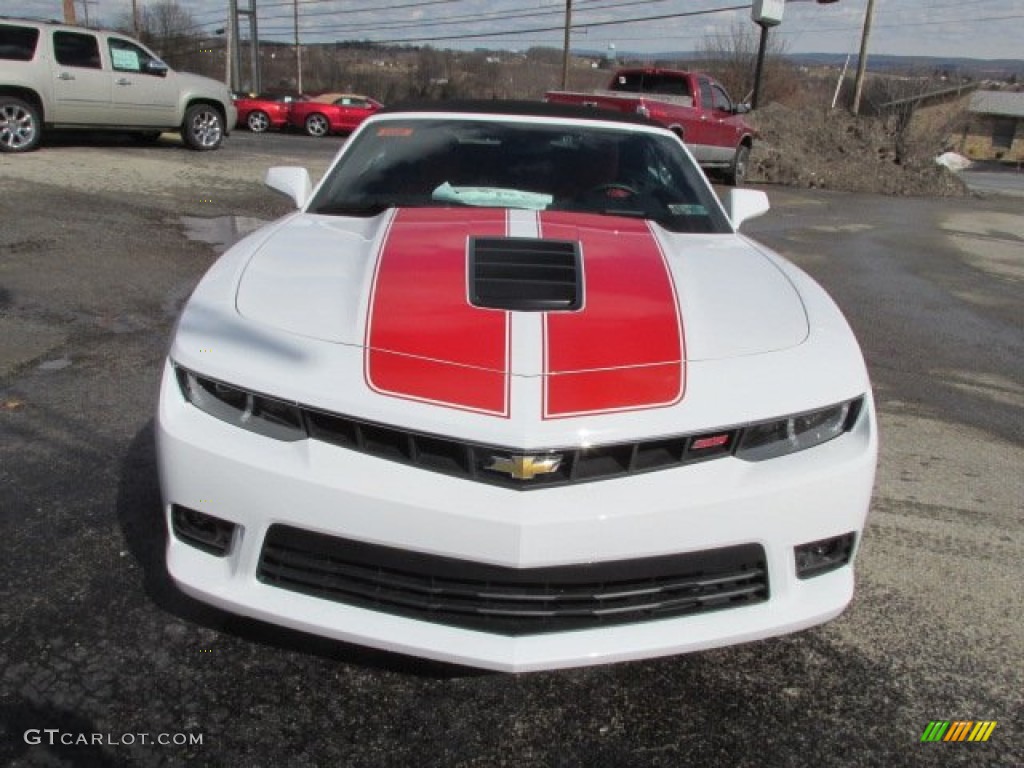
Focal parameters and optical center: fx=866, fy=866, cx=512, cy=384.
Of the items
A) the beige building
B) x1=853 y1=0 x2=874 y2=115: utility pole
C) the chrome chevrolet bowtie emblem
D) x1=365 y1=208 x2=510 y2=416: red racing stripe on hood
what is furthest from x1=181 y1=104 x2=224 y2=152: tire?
the beige building

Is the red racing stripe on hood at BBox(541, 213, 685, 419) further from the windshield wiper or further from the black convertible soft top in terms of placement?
the black convertible soft top

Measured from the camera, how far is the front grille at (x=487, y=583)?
1.99 m

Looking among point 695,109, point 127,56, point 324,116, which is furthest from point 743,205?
point 324,116

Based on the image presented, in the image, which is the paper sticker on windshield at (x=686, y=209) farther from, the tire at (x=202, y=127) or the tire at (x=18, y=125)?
the tire at (x=202, y=127)

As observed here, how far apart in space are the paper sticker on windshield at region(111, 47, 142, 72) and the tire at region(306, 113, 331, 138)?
44.9 feet

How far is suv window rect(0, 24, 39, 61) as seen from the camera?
11.3 m

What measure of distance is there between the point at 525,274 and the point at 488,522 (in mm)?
864

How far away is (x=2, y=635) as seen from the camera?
234 cm

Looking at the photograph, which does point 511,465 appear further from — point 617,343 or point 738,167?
point 738,167

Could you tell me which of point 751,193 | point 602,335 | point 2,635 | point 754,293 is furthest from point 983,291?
point 2,635

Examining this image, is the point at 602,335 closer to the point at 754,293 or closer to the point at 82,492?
the point at 754,293

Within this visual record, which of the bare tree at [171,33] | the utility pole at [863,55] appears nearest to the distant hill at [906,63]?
the utility pole at [863,55]

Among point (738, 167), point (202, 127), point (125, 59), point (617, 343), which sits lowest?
point (738, 167)

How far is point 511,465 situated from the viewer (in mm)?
1993
